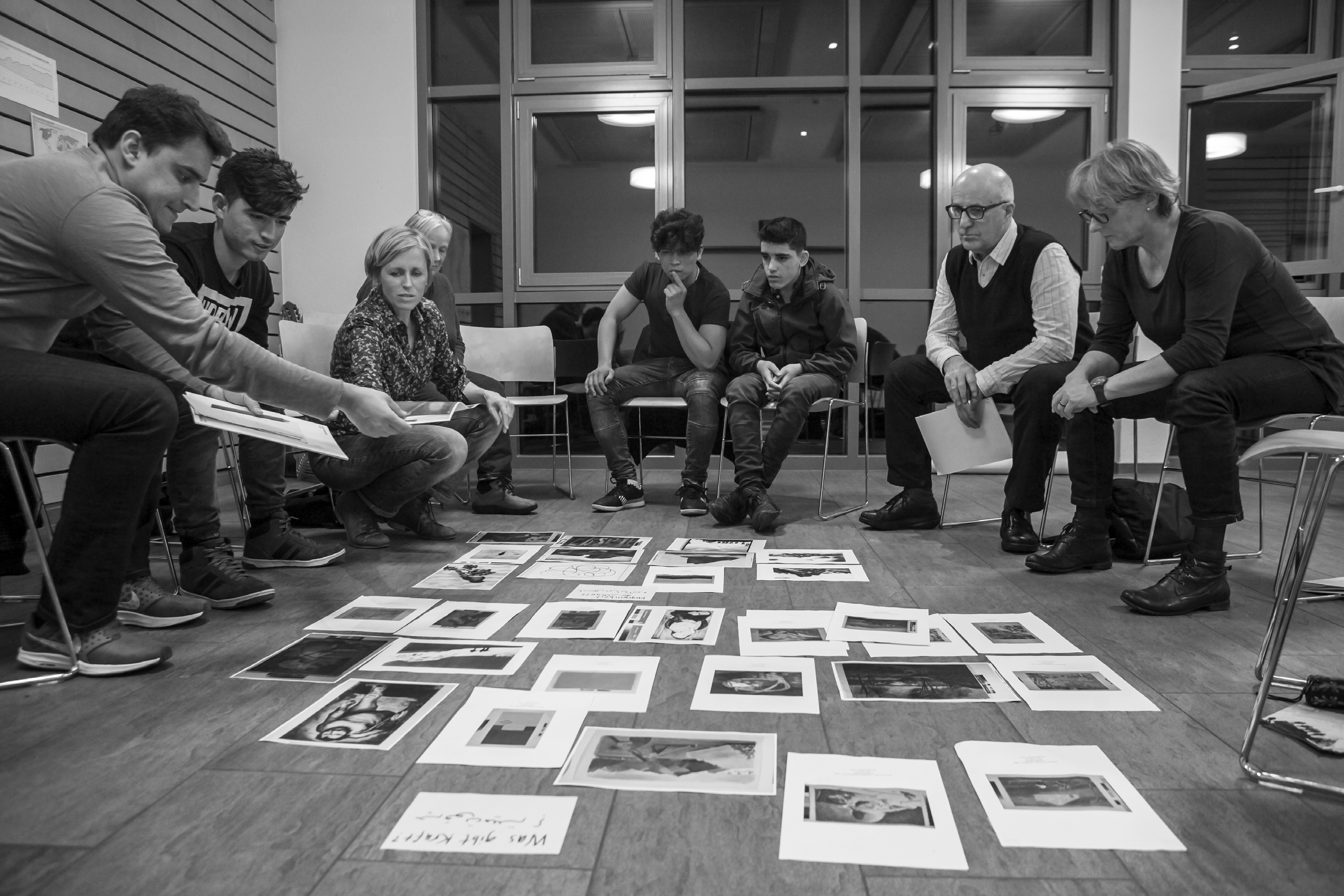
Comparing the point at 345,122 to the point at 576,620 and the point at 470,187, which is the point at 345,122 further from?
the point at 576,620

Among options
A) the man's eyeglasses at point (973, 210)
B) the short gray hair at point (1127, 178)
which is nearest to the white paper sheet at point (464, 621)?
the short gray hair at point (1127, 178)

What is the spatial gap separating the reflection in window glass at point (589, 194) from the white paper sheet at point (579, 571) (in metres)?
2.93

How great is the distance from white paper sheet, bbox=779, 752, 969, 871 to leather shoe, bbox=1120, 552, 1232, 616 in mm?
1100

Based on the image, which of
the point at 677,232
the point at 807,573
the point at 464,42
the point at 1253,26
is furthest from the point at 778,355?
the point at 1253,26

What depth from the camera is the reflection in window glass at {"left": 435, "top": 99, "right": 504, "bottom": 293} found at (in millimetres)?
5320

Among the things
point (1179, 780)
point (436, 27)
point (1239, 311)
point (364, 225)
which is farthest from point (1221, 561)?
point (436, 27)

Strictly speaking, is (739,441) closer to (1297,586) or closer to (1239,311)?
(1239,311)

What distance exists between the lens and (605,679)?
1.63 metres

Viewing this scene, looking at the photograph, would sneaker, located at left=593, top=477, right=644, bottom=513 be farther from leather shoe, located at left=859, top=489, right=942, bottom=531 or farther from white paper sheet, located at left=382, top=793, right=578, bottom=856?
white paper sheet, located at left=382, top=793, right=578, bottom=856

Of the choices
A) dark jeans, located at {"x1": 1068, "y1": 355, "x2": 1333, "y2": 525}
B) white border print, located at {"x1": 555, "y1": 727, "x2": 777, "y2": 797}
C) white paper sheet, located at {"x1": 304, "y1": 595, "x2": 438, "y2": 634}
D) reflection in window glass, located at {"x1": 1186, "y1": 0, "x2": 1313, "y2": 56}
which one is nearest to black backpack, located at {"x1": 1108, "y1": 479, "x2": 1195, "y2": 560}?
dark jeans, located at {"x1": 1068, "y1": 355, "x2": 1333, "y2": 525}

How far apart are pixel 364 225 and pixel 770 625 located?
408cm

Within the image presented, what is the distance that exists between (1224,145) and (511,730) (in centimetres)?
529

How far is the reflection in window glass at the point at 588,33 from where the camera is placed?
5.20 m

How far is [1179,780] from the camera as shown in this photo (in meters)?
1.24
